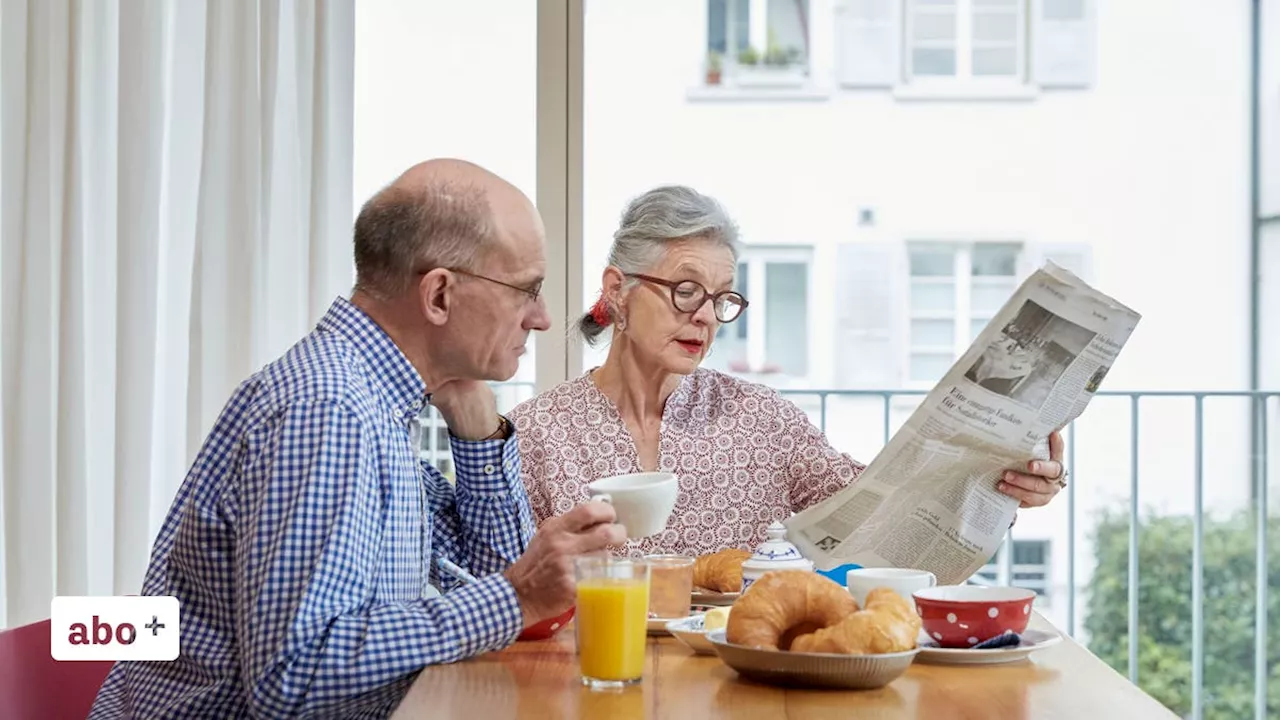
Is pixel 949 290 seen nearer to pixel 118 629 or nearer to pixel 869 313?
pixel 869 313

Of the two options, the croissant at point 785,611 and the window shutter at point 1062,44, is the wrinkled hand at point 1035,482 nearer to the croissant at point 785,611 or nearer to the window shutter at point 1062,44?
the croissant at point 785,611

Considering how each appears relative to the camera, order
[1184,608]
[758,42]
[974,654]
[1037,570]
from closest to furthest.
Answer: [974,654]
[1184,608]
[1037,570]
[758,42]

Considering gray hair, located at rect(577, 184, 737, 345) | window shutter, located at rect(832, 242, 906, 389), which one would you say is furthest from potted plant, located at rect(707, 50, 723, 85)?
gray hair, located at rect(577, 184, 737, 345)

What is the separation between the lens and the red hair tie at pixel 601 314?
2086 mm

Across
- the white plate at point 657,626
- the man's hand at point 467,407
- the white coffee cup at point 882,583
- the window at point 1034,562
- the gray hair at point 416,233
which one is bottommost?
the window at point 1034,562

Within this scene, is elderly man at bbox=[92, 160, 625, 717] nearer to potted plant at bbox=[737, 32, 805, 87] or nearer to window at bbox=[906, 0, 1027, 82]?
potted plant at bbox=[737, 32, 805, 87]

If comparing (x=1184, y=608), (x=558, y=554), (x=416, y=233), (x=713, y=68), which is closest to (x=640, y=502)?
(x=558, y=554)

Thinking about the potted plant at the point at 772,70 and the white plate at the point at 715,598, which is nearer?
the white plate at the point at 715,598

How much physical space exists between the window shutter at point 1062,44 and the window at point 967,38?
10 centimetres

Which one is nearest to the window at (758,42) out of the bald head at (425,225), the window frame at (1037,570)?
the window frame at (1037,570)

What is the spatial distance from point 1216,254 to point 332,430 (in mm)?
8220

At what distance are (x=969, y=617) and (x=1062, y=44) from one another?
8.47 metres

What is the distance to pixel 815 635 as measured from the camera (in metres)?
1.10

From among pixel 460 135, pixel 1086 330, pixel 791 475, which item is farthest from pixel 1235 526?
pixel 1086 330
